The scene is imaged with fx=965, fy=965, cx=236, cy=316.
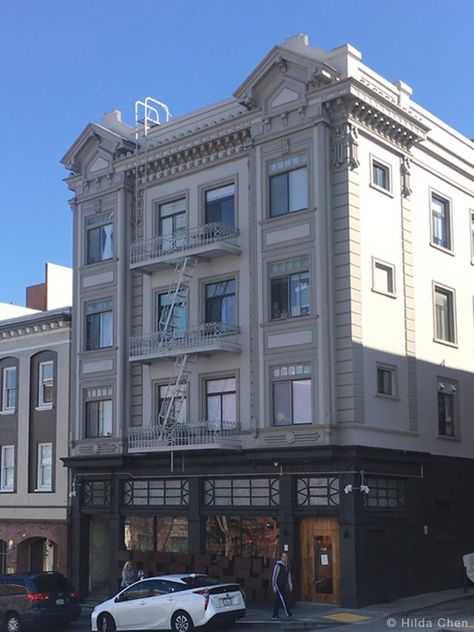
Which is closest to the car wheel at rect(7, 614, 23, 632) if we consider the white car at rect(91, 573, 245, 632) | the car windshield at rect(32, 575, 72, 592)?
the car windshield at rect(32, 575, 72, 592)

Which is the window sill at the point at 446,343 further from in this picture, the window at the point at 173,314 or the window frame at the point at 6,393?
the window frame at the point at 6,393

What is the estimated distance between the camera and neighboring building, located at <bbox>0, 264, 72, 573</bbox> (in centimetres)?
3756

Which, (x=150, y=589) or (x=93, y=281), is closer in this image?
(x=150, y=589)

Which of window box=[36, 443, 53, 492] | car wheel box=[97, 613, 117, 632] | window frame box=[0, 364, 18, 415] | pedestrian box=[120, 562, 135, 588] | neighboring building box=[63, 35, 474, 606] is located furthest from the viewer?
window frame box=[0, 364, 18, 415]

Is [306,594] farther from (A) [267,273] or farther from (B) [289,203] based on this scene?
(B) [289,203]

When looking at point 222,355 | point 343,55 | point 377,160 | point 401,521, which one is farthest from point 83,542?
point 343,55

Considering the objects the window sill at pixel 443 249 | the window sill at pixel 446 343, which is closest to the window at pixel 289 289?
the window sill at pixel 446 343

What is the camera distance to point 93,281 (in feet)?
119

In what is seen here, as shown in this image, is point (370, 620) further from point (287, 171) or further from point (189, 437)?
point (287, 171)

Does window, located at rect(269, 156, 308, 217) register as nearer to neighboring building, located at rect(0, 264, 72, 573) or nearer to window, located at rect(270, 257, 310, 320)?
window, located at rect(270, 257, 310, 320)

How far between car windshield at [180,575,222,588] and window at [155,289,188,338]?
10.1 m

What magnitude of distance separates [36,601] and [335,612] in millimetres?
8451

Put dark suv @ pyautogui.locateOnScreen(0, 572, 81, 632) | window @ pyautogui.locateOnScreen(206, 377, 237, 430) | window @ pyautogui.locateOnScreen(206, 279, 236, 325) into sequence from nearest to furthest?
1. dark suv @ pyautogui.locateOnScreen(0, 572, 81, 632)
2. window @ pyautogui.locateOnScreen(206, 377, 237, 430)
3. window @ pyautogui.locateOnScreen(206, 279, 236, 325)

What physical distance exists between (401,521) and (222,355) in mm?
7763
